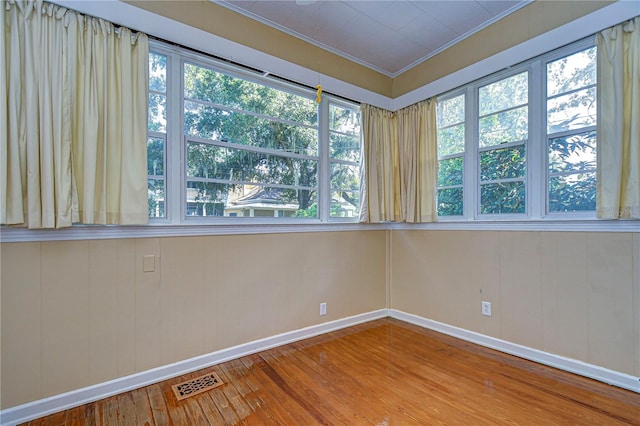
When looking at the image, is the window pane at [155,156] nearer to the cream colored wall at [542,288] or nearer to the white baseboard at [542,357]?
the cream colored wall at [542,288]

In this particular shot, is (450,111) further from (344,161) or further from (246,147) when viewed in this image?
(246,147)

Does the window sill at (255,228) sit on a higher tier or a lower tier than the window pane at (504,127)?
lower

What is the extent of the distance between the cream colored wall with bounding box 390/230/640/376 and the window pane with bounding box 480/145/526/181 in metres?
0.54

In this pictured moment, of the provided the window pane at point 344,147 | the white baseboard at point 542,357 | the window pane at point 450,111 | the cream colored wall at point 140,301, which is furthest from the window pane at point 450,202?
the cream colored wall at point 140,301

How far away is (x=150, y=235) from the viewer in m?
2.16

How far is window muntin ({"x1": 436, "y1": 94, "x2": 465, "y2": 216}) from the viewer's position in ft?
10.1

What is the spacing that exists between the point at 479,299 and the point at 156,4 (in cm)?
374

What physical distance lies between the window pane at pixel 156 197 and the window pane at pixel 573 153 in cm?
316

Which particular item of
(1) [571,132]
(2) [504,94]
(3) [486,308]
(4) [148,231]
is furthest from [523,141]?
(4) [148,231]

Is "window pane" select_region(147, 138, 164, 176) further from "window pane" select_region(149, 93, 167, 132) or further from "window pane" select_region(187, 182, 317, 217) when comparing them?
"window pane" select_region(187, 182, 317, 217)

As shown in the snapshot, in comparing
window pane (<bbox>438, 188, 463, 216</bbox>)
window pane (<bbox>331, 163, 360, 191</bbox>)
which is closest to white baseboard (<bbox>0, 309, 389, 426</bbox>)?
window pane (<bbox>331, 163, 360, 191</bbox>)

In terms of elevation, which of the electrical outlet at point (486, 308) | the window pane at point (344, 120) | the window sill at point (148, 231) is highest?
the window pane at point (344, 120)

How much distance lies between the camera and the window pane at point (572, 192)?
7.30ft

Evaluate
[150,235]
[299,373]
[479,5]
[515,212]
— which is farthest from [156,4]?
[515,212]
